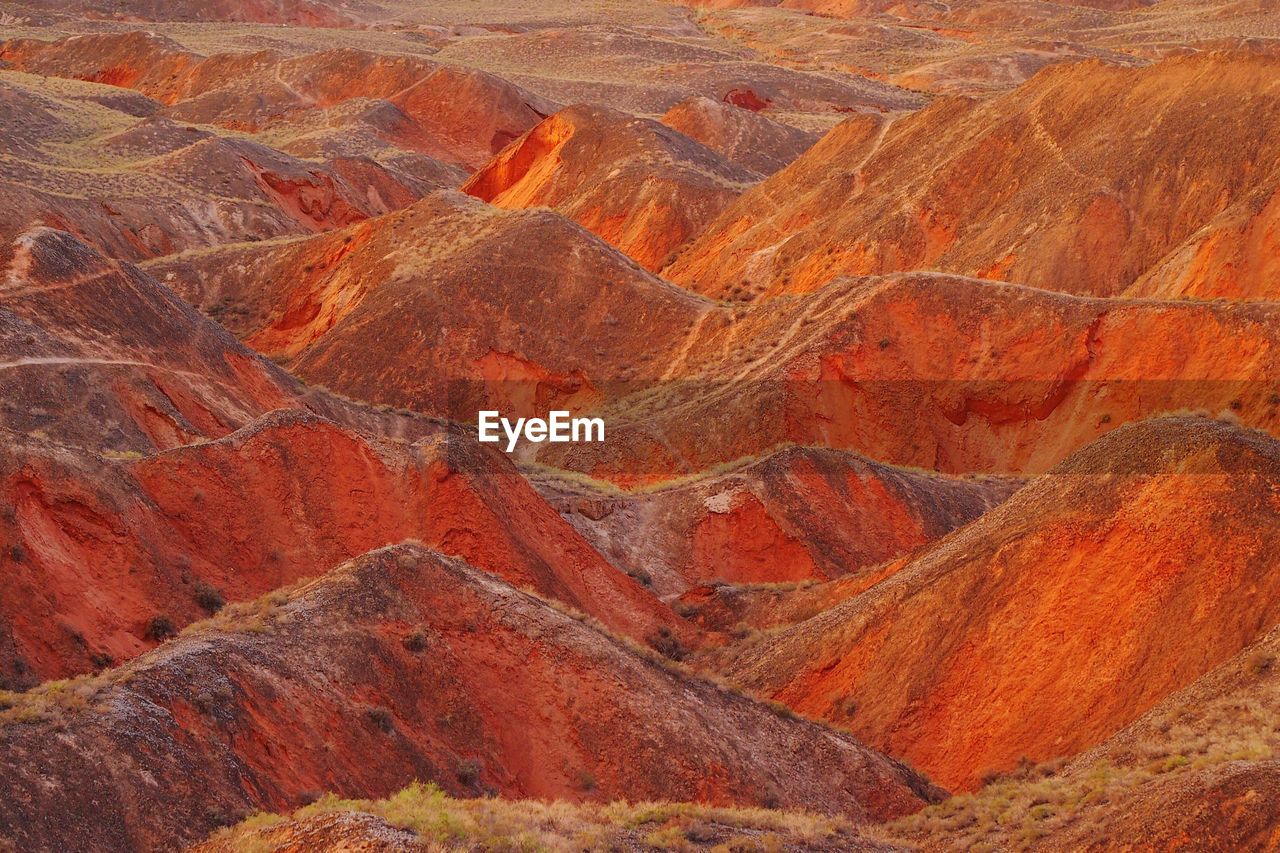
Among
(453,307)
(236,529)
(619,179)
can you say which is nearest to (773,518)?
(236,529)

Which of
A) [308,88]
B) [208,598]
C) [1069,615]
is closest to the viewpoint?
[1069,615]

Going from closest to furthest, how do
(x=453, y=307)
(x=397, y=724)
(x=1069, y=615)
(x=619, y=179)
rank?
1. (x=397, y=724)
2. (x=1069, y=615)
3. (x=453, y=307)
4. (x=619, y=179)

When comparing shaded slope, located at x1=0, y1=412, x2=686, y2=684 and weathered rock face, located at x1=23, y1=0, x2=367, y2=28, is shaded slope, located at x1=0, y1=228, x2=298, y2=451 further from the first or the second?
weathered rock face, located at x1=23, y1=0, x2=367, y2=28

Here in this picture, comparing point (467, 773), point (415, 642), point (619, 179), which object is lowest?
point (467, 773)

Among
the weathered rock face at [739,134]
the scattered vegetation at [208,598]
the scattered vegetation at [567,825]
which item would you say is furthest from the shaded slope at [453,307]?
the scattered vegetation at [567,825]

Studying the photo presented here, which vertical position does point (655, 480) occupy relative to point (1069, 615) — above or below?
above

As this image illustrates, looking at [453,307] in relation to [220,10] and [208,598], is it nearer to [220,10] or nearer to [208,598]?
[208,598]
